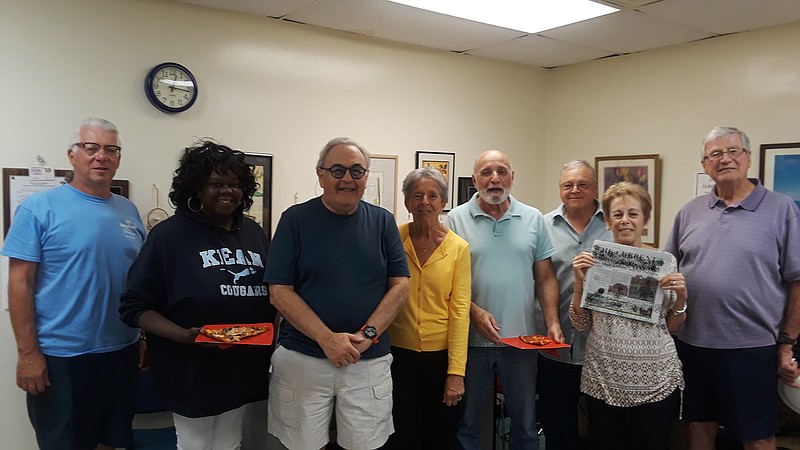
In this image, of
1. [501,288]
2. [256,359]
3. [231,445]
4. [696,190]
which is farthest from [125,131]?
[696,190]

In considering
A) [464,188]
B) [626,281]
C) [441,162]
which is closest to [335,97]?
[441,162]

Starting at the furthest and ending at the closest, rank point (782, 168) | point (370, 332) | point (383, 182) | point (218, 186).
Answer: point (383, 182)
point (782, 168)
point (218, 186)
point (370, 332)

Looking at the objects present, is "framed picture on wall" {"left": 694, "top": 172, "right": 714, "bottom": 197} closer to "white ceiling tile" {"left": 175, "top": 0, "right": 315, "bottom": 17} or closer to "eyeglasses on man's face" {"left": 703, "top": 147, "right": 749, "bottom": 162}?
"eyeglasses on man's face" {"left": 703, "top": 147, "right": 749, "bottom": 162}

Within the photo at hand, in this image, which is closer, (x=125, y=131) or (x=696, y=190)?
(x=125, y=131)

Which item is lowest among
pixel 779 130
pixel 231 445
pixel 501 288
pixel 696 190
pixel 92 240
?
pixel 231 445

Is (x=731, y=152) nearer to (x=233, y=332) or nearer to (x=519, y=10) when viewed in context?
(x=519, y=10)

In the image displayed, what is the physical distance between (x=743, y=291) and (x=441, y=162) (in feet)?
7.21

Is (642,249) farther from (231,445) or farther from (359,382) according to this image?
(231,445)

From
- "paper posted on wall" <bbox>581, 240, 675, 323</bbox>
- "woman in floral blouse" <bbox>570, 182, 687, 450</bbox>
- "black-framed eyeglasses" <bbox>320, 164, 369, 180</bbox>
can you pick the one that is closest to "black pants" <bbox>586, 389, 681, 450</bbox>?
"woman in floral blouse" <bbox>570, 182, 687, 450</bbox>

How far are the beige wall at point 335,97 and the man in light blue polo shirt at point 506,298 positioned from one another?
1430mm

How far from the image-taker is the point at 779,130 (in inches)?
129

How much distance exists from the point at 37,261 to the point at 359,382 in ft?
4.40

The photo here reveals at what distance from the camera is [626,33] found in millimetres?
3430

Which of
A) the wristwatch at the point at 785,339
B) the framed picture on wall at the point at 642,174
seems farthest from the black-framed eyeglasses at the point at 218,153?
the framed picture on wall at the point at 642,174
